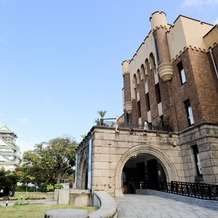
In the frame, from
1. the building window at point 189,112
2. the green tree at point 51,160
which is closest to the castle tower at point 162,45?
the building window at point 189,112

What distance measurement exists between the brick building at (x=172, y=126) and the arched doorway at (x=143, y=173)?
0.33 feet

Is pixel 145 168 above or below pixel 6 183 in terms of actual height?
above

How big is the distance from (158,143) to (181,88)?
5.34m

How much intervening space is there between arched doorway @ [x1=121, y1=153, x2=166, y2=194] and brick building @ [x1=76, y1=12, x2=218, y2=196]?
0.10 metres

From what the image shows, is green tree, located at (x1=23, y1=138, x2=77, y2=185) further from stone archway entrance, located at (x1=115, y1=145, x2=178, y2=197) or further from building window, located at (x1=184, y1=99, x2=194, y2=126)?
building window, located at (x1=184, y1=99, x2=194, y2=126)

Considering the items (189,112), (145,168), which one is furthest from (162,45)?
(145,168)

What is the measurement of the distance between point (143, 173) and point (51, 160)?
76.6 ft

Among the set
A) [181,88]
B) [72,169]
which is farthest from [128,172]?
[72,169]

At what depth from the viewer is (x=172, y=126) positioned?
1630 centimetres

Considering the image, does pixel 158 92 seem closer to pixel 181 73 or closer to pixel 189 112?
pixel 181 73

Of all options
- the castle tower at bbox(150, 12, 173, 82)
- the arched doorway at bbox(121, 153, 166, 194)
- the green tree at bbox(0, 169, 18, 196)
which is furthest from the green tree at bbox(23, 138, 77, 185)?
the castle tower at bbox(150, 12, 173, 82)

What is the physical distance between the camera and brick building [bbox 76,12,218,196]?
1288cm

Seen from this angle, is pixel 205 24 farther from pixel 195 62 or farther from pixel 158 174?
pixel 158 174

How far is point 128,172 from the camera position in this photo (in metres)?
21.6
